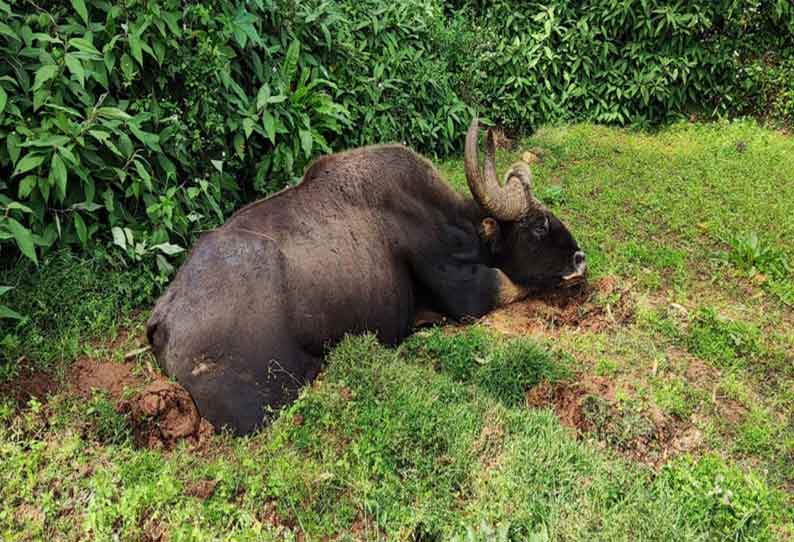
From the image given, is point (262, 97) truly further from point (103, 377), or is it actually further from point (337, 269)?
point (103, 377)

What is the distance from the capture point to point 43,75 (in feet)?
15.6

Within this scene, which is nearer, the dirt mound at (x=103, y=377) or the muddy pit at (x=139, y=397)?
the muddy pit at (x=139, y=397)

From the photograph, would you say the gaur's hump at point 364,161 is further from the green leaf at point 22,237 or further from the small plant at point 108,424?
the small plant at point 108,424

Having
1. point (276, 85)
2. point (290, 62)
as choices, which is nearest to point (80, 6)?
point (276, 85)

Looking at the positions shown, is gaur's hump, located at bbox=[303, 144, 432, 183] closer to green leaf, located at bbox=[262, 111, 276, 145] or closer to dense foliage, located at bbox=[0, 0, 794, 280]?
green leaf, located at bbox=[262, 111, 276, 145]

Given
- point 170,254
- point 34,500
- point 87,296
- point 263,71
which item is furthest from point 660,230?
point 34,500

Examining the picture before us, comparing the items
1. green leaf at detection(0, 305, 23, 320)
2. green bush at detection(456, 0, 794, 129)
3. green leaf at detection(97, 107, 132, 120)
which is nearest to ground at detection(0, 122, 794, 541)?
green leaf at detection(0, 305, 23, 320)

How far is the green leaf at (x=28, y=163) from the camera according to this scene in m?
4.60

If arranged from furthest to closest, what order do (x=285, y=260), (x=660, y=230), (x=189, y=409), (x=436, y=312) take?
1. (x=660, y=230)
2. (x=436, y=312)
3. (x=285, y=260)
4. (x=189, y=409)

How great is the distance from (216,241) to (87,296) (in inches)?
40.4

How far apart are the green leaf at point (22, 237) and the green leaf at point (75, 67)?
101 centimetres

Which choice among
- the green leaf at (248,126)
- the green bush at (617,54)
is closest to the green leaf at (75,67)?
the green leaf at (248,126)

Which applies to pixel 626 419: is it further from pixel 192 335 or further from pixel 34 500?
pixel 34 500

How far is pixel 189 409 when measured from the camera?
4.39m
